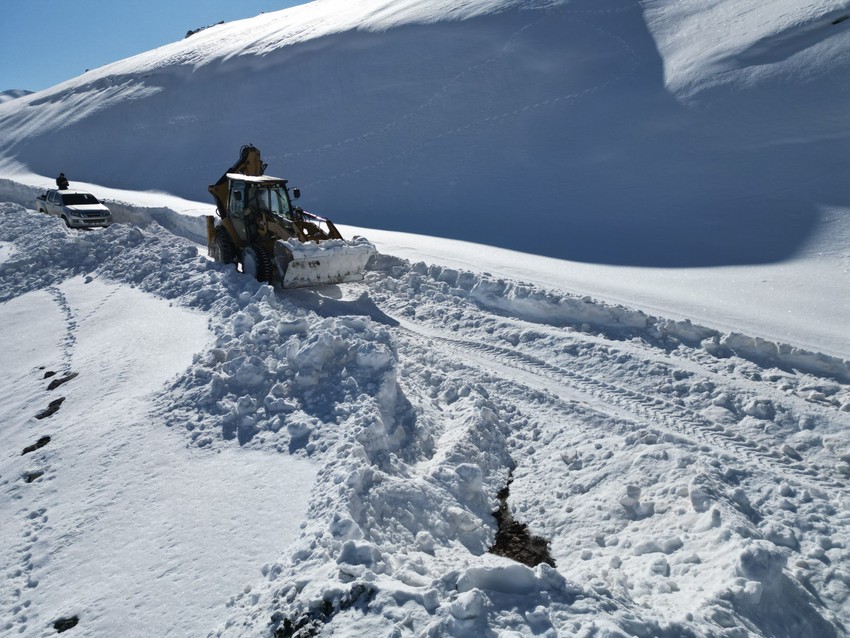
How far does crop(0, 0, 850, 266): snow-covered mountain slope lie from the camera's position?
46.4 feet

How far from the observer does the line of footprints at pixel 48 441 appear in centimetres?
485

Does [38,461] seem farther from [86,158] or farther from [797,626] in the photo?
[86,158]

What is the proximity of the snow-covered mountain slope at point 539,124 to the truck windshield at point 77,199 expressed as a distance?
5043 millimetres

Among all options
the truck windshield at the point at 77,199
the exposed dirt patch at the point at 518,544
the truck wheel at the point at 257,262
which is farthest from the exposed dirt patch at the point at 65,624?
the truck windshield at the point at 77,199

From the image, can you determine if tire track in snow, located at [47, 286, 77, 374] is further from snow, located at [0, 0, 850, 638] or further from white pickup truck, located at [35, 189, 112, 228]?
white pickup truck, located at [35, 189, 112, 228]

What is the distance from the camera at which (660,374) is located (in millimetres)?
7863

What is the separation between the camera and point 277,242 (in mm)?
10594

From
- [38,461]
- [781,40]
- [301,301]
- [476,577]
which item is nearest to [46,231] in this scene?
[301,301]

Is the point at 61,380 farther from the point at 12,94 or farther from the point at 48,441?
the point at 12,94

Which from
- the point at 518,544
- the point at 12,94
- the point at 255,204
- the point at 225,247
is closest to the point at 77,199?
the point at 225,247

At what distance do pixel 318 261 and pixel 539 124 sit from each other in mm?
11151

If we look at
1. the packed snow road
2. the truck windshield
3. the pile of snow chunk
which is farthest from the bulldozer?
the truck windshield

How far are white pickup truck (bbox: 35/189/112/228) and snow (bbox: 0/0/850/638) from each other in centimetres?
79

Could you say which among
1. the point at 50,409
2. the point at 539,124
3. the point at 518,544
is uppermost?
the point at 539,124
